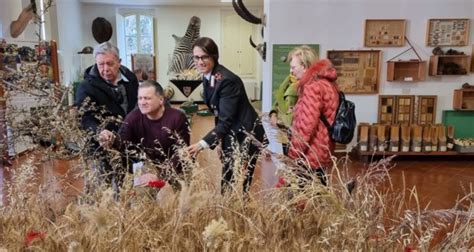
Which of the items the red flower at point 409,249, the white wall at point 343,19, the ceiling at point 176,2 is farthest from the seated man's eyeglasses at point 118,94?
the ceiling at point 176,2

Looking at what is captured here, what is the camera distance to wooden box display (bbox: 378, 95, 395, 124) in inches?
196

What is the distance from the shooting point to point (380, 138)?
4.81m

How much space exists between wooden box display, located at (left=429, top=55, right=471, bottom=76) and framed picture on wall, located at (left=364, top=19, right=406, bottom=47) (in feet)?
1.70

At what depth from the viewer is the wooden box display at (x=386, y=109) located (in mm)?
4984

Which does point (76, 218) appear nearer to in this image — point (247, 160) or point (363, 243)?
point (247, 160)

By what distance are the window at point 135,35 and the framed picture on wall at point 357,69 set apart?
6879 mm

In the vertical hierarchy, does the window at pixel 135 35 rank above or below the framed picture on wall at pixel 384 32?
above

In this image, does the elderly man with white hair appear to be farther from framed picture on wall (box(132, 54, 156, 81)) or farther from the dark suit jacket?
framed picture on wall (box(132, 54, 156, 81))

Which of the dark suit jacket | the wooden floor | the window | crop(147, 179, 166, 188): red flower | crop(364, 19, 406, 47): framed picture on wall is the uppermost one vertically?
the window

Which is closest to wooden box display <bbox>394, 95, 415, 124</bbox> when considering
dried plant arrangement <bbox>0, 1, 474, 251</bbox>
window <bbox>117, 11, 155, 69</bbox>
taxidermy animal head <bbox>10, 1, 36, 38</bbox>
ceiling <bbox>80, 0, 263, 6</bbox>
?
dried plant arrangement <bbox>0, 1, 474, 251</bbox>


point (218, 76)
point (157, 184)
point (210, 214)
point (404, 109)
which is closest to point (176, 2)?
point (404, 109)

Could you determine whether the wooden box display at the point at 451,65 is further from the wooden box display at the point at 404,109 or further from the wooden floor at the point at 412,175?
the wooden floor at the point at 412,175

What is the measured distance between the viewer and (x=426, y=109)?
504 centimetres

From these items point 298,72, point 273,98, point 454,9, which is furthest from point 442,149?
point 298,72
